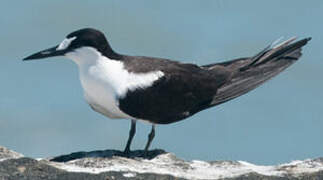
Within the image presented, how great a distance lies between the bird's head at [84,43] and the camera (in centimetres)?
1116

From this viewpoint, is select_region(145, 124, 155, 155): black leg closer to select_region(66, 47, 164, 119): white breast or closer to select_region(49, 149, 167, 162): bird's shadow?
select_region(49, 149, 167, 162): bird's shadow

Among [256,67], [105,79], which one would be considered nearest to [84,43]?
[105,79]

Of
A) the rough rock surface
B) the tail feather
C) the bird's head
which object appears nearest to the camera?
the rough rock surface

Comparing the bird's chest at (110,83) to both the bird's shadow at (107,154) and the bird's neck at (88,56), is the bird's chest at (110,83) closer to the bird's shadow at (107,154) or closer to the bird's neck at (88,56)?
the bird's neck at (88,56)

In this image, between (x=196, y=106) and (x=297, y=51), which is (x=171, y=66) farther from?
(x=297, y=51)

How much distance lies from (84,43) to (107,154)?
156 centimetres

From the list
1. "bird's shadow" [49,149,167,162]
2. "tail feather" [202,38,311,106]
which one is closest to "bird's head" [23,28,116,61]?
"bird's shadow" [49,149,167,162]

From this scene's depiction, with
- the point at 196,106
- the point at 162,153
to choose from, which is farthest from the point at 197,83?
the point at 162,153

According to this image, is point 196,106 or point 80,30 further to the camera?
point 196,106

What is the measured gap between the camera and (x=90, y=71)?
11.2 m

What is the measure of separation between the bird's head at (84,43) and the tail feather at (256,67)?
205cm

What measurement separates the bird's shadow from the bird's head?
1352mm

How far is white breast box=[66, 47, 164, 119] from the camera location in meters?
11.0

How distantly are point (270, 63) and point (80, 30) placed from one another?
3.38 m
